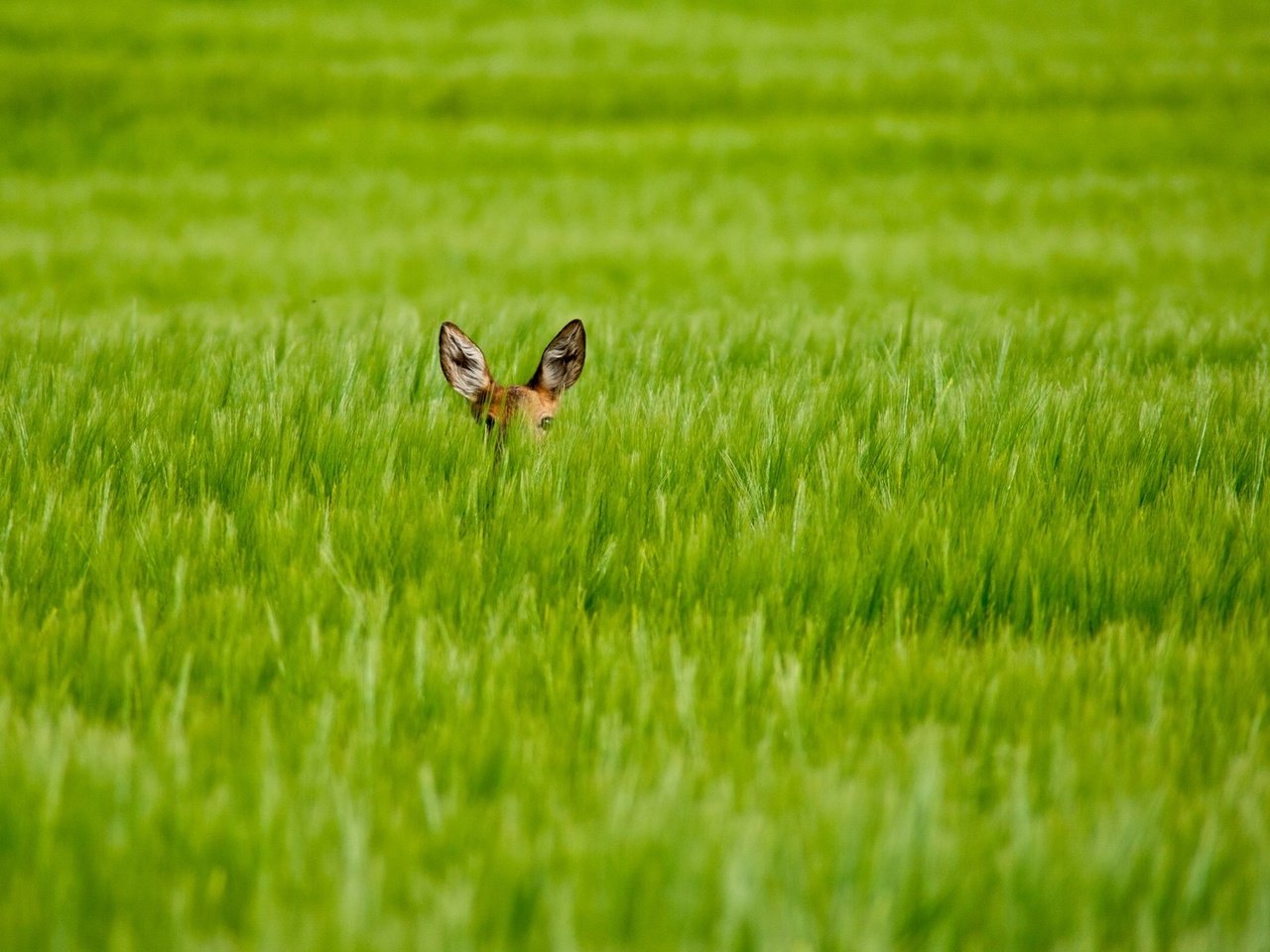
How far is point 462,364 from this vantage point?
246cm

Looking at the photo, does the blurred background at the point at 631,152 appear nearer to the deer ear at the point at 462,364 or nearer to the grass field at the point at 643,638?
the grass field at the point at 643,638

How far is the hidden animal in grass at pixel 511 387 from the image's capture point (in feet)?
7.82

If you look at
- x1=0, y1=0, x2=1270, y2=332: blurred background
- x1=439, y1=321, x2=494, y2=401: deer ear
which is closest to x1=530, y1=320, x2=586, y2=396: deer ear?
x1=439, y1=321, x2=494, y2=401: deer ear

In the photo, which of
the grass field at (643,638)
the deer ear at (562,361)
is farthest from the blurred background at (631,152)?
the deer ear at (562,361)

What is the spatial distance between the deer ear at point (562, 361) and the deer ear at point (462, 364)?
0.44 ft

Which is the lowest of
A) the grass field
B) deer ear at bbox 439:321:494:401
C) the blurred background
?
the grass field

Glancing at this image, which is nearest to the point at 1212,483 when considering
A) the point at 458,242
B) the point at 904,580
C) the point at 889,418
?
the point at 889,418

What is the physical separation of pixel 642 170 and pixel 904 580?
508 inches

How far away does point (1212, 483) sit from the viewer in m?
2.16

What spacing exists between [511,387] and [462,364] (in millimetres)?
129

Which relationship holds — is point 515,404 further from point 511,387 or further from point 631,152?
point 631,152

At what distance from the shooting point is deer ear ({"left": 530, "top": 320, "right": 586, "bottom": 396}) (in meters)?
2.46

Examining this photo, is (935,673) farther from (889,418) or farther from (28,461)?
(28,461)

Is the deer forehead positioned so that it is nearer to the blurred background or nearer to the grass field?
the grass field
